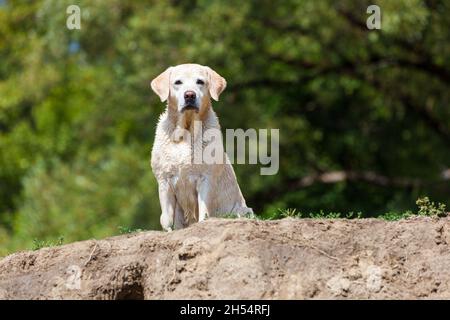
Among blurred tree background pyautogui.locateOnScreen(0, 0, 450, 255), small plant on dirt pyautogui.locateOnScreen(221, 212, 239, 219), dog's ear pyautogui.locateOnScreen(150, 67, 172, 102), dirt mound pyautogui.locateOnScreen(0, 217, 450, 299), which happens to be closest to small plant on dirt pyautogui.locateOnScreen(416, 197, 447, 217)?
dirt mound pyautogui.locateOnScreen(0, 217, 450, 299)

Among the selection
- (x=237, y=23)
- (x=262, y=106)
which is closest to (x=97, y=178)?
(x=262, y=106)

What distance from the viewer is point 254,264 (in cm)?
1202

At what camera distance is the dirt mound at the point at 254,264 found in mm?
12039

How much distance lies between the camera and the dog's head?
13.7 metres

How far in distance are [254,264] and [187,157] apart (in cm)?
203

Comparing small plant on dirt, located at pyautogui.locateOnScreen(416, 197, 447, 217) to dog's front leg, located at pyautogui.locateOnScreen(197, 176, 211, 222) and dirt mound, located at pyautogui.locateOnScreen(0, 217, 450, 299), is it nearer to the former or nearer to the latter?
dirt mound, located at pyautogui.locateOnScreen(0, 217, 450, 299)

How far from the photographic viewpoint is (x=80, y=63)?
31.2 meters

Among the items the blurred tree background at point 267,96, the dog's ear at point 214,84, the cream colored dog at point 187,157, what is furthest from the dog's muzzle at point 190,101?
the blurred tree background at point 267,96

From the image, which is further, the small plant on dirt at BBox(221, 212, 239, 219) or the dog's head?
the dog's head

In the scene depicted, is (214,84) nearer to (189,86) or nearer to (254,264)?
(189,86)
